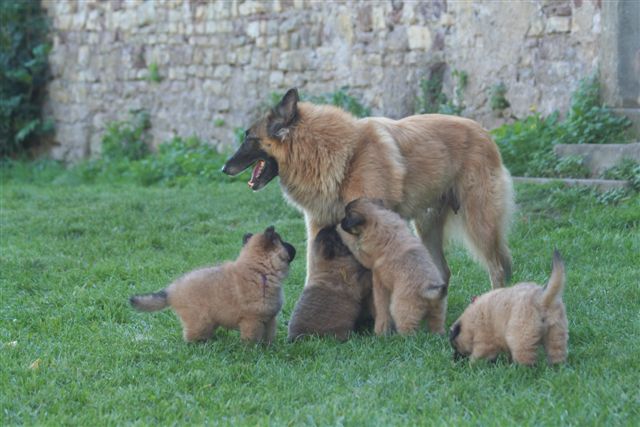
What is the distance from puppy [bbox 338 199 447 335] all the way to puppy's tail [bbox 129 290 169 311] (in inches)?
47.1

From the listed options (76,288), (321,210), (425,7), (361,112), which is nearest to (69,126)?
(361,112)

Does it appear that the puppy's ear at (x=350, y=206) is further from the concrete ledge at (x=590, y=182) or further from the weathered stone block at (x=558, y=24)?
the weathered stone block at (x=558, y=24)

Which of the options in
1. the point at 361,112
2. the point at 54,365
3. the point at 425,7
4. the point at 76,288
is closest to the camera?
the point at 54,365

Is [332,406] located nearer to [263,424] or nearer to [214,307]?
[263,424]

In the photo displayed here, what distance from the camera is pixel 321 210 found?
6992 millimetres

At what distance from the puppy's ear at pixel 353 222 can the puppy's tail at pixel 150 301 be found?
46.6 inches

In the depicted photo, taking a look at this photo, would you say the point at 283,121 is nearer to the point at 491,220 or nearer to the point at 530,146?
the point at 491,220

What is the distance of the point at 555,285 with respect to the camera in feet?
16.7

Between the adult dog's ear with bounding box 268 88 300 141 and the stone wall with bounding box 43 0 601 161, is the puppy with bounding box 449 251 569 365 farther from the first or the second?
the stone wall with bounding box 43 0 601 161

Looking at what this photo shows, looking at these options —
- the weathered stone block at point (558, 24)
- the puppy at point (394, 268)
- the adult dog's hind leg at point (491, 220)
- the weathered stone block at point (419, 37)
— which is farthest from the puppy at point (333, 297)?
the weathered stone block at point (419, 37)

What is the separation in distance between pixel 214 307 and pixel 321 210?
129 cm

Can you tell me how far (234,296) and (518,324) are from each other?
1736 mm

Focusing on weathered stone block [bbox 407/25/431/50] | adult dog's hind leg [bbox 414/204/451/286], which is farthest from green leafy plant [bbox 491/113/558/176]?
adult dog's hind leg [bbox 414/204/451/286]

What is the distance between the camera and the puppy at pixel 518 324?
513 cm
